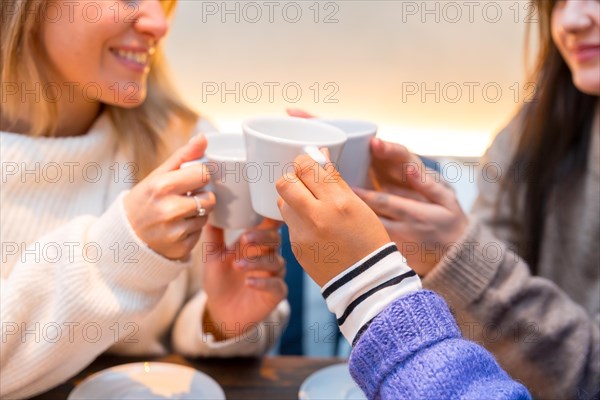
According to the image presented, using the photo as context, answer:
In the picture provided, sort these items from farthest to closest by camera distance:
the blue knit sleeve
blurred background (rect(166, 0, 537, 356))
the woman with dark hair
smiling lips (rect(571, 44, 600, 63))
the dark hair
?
blurred background (rect(166, 0, 537, 356))
the dark hair
smiling lips (rect(571, 44, 600, 63))
the woman with dark hair
the blue knit sleeve

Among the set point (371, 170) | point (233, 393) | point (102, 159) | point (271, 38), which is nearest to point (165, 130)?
point (102, 159)

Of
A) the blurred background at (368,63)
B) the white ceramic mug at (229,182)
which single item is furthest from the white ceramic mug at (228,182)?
the blurred background at (368,63)

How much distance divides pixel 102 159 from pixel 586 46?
0.85m

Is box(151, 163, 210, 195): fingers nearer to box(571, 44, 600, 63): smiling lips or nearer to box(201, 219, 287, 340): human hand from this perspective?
box(201, 219, 287, 340): human hand

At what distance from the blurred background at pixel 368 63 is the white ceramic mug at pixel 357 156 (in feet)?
3.74

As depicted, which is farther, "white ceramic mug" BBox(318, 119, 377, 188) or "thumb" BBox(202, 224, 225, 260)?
"thumb" BBox(202, 224, 225, 260)

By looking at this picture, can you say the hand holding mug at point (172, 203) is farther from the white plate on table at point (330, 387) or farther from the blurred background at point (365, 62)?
the blurred background at point (365, 62)

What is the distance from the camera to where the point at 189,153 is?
866 mm

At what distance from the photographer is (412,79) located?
2158mm

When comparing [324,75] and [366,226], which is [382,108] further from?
[366,226]

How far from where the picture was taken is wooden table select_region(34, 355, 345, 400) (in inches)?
36.7

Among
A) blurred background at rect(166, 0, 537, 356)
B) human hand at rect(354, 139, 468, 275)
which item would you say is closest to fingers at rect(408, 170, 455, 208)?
human hand at rect(354, 139, 468, 275)

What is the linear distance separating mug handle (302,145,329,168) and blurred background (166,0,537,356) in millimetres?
1350

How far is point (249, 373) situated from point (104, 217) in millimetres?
321
